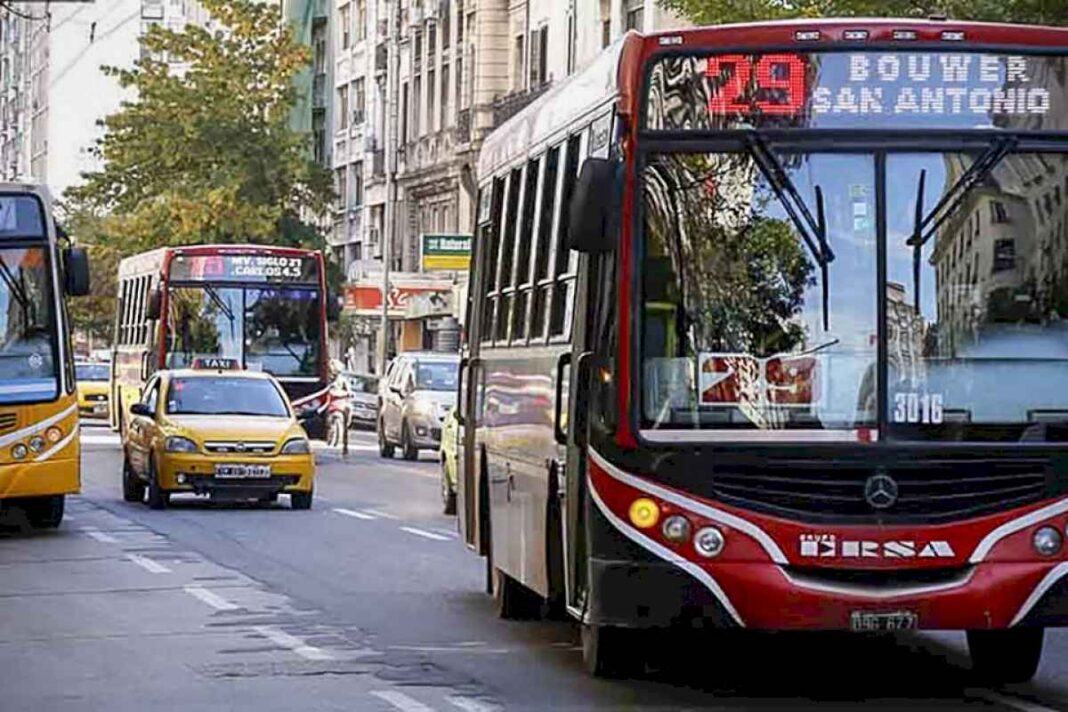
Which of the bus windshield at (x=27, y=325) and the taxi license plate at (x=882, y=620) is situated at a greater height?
the bus windshield at (x=27, y=325)

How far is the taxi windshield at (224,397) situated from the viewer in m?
30.3

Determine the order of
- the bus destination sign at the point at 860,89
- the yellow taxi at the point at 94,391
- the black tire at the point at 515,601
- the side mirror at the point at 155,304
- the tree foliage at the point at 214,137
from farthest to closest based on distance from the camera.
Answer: the tree foliage at the point at 214,137 < the yellow taxi at the point at 94,391 < the side mirror at the point at 155,304 < the black tire at the point at 515,601 < the bus destination sign at the point at 860,89

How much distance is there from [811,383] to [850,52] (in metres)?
1.45

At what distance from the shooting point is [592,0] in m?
58.9

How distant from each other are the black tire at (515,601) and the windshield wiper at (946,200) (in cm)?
513

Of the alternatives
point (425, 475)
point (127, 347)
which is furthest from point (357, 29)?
point (425, 475)

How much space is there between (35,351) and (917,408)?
46.9 ft

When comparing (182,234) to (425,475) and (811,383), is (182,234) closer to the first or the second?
(425,475)

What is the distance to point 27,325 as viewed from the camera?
2508cm

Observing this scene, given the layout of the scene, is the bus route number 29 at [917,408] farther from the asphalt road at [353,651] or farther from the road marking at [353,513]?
the road marking at [353,513]

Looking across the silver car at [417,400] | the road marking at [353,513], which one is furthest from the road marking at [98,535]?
the silver car at [417,400]

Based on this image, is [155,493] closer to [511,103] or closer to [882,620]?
[882,620]

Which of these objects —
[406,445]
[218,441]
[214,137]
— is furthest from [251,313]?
[214,137]

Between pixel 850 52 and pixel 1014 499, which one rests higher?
pixel 850 52
